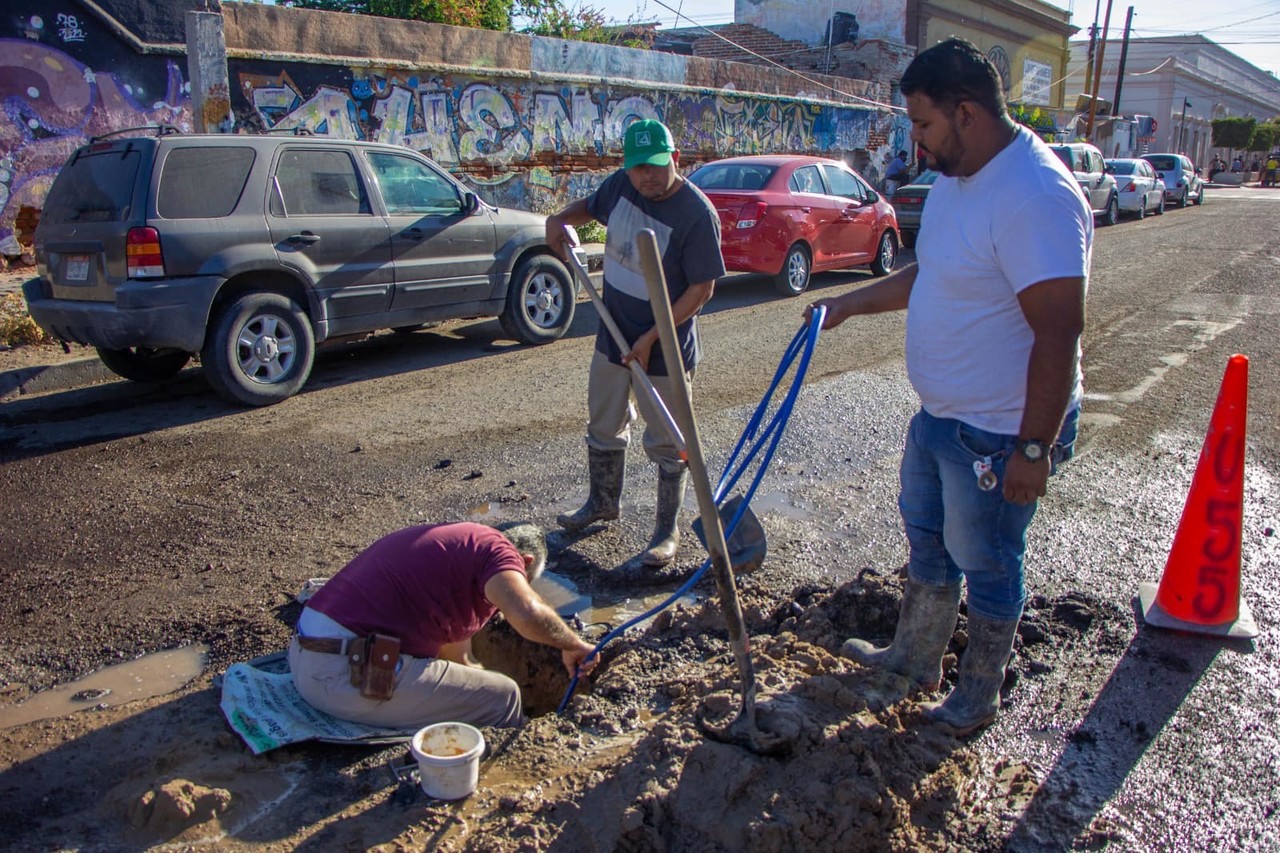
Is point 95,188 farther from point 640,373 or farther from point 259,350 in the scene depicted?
point 640,373

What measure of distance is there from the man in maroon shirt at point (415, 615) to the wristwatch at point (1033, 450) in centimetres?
149

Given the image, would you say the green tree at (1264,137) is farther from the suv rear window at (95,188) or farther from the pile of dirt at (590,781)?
the pile of dirt at (590,781)

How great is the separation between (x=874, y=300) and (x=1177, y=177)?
3114cm

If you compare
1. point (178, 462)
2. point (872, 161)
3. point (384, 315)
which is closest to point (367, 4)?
point (872, 161)

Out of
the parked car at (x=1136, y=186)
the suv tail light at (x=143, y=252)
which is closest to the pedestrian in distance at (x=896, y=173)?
the parked car at (x=1136, y=186)

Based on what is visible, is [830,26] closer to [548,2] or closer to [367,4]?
[548,2]

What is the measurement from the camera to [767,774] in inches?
102

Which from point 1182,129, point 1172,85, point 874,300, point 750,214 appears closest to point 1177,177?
point 750,214

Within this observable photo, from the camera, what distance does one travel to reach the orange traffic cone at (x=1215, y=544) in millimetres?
3748

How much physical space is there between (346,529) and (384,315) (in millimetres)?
3557

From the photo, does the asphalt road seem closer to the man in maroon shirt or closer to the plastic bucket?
the man in maroon shirt

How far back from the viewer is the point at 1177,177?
1154 inches

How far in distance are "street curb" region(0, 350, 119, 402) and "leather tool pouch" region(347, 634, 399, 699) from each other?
5904mm

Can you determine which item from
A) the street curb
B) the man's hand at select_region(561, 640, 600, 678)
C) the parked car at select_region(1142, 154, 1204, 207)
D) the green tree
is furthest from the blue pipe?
the green tree
